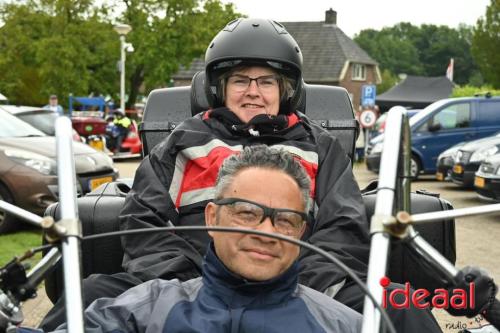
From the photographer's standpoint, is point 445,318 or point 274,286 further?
point 445,318

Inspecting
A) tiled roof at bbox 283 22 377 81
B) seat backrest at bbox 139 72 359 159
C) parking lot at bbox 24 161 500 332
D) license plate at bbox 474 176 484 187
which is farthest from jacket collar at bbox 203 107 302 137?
tiled roof at bbox 283 22 377 81

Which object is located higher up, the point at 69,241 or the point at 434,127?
the point at 69,241

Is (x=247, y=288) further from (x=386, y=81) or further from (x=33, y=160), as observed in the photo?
(x=386, y=81)

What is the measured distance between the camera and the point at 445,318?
17.9ft

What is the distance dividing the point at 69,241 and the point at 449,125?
1519cm

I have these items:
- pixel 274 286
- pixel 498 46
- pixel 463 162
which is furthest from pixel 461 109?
pixel 498 46

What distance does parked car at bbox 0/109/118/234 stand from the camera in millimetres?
8961

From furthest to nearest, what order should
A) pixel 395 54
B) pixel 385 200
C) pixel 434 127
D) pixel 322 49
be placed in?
pixel 395 54 → pixel 322 49 → pixel 434 127 → pixel 385 200

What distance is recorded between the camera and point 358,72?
66062 mm

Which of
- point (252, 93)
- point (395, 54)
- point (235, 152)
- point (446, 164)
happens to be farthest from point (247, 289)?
point (395, 54)

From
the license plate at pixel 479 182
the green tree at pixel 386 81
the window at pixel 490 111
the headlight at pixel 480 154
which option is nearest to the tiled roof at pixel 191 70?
the green tree at pixel 386 81

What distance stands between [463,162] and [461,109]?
3345 millimetres

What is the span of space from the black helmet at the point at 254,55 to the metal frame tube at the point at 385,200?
70.4 inches

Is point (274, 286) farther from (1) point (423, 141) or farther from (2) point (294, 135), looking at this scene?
(1) point (423, 141)
